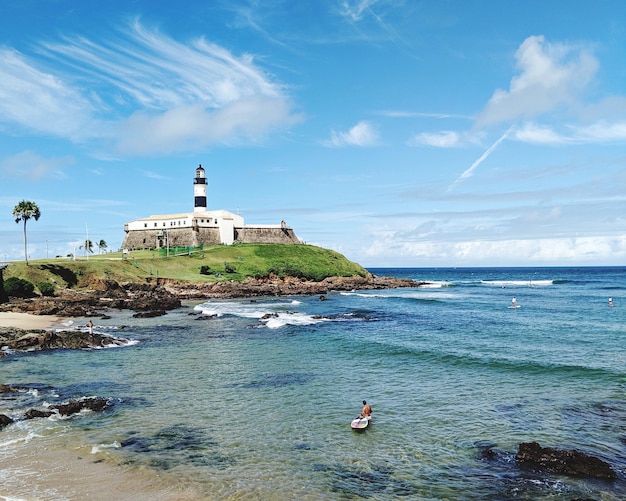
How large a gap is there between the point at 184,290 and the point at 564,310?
59.4 meters

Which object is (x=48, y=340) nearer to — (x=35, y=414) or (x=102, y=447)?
(x=35, y=414)

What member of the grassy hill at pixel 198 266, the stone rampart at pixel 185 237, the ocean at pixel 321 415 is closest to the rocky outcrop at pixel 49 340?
the ocean at pixel 321 415

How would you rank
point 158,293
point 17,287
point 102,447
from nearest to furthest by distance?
point 102,447
point 17,287
point 158,293

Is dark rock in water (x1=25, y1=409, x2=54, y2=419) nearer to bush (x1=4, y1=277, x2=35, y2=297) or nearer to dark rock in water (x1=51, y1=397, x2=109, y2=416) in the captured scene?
dark rock in water (x1=51, y1=397, x2=109, y2=416)

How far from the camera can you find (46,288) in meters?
70.4

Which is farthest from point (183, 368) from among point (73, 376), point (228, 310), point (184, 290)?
point (184, 290)

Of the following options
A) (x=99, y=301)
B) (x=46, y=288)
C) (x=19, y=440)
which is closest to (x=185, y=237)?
(x=46, y=288)

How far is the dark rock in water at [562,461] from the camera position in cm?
1595

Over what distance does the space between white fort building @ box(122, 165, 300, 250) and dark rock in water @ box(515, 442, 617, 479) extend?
117m

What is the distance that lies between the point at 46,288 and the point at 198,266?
39.6m

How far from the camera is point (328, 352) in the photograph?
3719 cm

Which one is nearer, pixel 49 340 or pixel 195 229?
pixel 49 340

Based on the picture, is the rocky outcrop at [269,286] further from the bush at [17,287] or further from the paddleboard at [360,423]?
the paddleboard at [360,423]

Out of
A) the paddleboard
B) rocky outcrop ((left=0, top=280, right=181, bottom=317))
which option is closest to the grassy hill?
rocky outcrop ((left=0, top=280, right=181, bottom=317))
